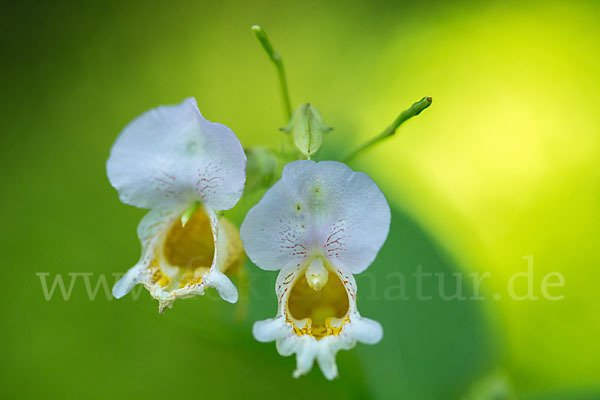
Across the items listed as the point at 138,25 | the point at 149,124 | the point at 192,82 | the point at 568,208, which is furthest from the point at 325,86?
the point at 149,124

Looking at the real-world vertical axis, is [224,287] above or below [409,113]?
below

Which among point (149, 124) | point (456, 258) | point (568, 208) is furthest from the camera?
point (568, 208)

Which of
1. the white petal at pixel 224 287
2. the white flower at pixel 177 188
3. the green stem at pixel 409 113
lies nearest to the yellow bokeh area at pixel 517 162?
the green stem at pixel 409 113

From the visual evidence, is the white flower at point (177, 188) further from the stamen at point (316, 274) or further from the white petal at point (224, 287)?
the stamen at point (316, 274)

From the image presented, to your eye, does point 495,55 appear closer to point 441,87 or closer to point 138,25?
point 441,87

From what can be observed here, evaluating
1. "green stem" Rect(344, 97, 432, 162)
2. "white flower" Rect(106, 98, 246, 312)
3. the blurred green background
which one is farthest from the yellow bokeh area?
"white flower" Rect(106, 98, 246, 312)

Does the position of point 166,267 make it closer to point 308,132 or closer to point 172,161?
point 172,161

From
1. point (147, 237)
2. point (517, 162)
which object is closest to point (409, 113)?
point (147, 237)
